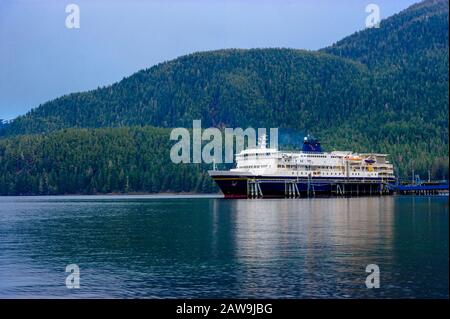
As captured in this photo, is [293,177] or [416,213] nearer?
[416,213]

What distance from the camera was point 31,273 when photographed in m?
40.7

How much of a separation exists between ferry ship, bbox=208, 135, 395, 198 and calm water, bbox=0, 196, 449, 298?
63.7m

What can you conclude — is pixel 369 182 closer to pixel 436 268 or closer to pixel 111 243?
pixel 111 243

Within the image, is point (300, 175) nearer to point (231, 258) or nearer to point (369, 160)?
point (369, 160)

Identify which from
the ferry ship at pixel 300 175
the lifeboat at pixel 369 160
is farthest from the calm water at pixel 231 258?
the lifeboat at pixel 369 160

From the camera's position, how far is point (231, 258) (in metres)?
44.8

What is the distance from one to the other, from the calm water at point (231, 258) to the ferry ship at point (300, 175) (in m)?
63.7

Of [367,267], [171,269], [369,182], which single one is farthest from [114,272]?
[369,182]

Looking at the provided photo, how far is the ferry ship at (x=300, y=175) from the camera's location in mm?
136750

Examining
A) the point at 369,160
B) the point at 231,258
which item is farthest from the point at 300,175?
the point at 231,258

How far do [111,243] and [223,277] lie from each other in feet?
60.3

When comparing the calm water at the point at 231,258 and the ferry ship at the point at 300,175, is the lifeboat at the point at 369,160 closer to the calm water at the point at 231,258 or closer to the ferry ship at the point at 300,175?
the ferry ship at the point at 300,175
